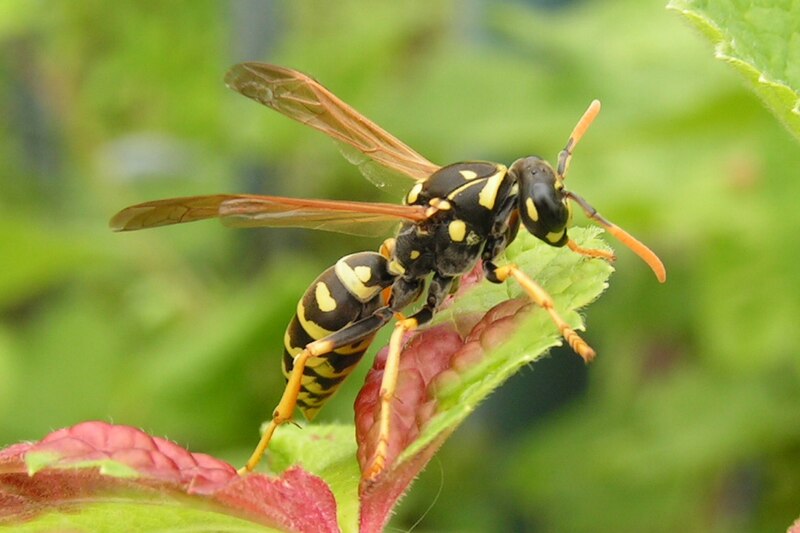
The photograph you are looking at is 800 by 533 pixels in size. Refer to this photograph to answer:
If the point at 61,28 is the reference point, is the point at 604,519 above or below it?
below

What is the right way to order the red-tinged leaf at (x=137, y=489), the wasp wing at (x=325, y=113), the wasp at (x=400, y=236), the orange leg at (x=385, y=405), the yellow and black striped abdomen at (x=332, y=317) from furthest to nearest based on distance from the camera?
the wasp wing at (x=325, y=113) < the yellow and black striped abdomen at (x=332, y=317) < the wasp at (x=400, y=236) < the orange leg at (x=385, y=405) < the red-tinged leaf at (x=137, y=489)

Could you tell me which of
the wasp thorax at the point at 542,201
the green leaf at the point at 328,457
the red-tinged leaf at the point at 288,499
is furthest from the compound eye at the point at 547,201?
the red-tinged leaf at the point at 288,499

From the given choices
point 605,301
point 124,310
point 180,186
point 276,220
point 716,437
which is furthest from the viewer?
point 180,186

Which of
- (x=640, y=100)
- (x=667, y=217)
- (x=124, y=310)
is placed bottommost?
(x=124, y=310)

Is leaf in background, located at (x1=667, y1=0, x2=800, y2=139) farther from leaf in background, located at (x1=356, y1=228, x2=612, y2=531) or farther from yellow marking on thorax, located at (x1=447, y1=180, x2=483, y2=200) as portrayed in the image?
yellow marking on thorax, located at (x1=447, y1=180, x2=483, y2=200)

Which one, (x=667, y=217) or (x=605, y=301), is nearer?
(x=667, y=217)

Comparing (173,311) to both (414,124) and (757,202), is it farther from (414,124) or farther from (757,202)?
(757,202)

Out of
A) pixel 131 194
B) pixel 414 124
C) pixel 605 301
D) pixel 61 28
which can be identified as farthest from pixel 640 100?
→ pixel 61 28

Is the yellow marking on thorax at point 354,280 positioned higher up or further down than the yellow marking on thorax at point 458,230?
further down

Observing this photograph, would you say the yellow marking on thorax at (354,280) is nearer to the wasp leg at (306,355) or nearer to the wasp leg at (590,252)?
the wasp leg at (306,355)
